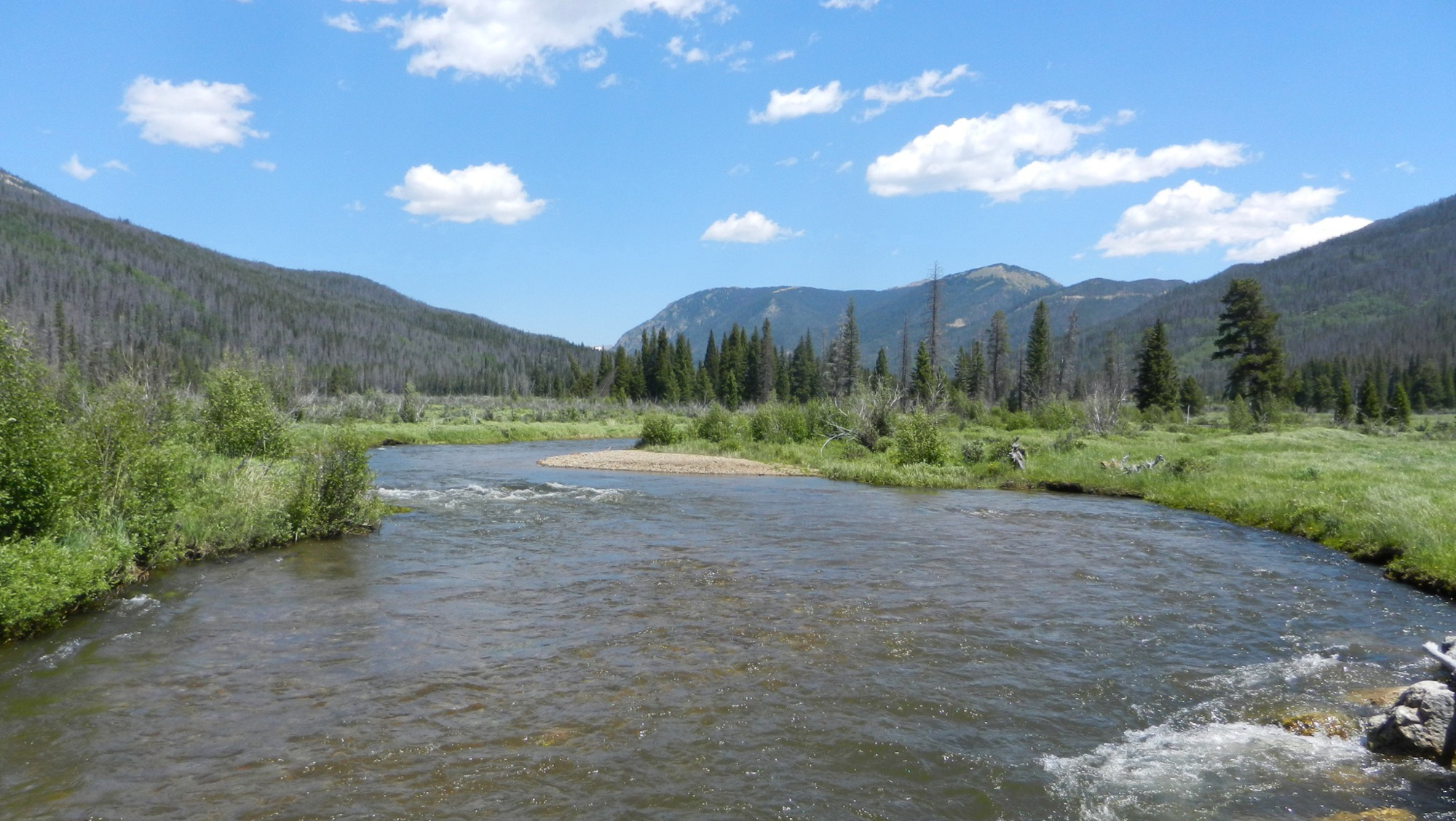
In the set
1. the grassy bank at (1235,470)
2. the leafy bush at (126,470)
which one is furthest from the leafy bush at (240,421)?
the grassy bank at (1235,470)

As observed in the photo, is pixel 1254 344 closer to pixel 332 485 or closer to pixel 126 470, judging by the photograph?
pixel 332 485

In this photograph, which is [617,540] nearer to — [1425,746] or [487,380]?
[1425,746]

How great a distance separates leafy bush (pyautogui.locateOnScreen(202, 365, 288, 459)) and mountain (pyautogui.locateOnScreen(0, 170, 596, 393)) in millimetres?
97109

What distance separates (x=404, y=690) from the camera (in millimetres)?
8680

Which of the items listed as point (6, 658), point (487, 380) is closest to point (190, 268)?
point (487, 380)

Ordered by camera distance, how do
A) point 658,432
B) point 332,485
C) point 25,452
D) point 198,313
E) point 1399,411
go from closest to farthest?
point 25,452 → point 332,485 → point 658,432 → point 1399,411 → point 198,313

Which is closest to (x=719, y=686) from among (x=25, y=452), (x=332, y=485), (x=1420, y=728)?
(x=1420, y=728)

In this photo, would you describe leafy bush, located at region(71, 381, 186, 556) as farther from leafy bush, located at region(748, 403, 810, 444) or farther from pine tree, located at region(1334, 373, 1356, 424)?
pine tree, located at region(1334, 373, 1356, 424)

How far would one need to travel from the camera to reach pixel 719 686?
8.99m

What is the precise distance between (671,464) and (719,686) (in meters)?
28.1

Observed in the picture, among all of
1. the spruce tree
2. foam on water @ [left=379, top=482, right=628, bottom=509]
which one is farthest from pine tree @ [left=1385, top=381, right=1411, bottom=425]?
foam on water @ [left=379, top=482, right=628, bottom=509]

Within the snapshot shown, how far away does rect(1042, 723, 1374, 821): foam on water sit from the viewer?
6445 mm

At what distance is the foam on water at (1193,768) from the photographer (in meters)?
6.45

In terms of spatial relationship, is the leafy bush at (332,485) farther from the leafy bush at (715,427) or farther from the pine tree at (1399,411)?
the pine tree at (1399,411)
